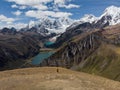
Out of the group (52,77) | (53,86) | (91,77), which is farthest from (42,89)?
(91,77)

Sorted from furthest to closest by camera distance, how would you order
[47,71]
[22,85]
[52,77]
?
[47,71] < [52,77] < [22,85]

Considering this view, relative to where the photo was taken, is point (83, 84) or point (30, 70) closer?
point (83, 84)

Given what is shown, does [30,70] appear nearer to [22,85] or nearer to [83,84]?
[22,85]

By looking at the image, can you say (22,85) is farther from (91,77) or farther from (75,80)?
(91,77)

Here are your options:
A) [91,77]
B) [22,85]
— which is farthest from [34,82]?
[91,77]

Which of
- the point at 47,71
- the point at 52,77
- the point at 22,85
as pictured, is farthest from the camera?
the point at 47,71

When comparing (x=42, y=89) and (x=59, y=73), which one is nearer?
(x=42, y=89)
